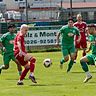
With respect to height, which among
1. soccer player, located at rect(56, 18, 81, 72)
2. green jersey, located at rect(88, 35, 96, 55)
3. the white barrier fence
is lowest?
the white barrier fence

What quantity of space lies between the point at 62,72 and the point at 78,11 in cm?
3714

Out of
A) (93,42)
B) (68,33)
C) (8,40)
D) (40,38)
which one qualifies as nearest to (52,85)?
(93,42)

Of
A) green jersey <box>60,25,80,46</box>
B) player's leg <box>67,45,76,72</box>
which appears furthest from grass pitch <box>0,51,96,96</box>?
green jersey <box>60,25,80,46</box>

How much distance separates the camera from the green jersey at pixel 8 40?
19.3m

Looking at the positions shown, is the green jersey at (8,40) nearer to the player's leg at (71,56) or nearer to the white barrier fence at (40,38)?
the player's leg at (71,56)

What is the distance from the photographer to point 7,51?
64.7ft

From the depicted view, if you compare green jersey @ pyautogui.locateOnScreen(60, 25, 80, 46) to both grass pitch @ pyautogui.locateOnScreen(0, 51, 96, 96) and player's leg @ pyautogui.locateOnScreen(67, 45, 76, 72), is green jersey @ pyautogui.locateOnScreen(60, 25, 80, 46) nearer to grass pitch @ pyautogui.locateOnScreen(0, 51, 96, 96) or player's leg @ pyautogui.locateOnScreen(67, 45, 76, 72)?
player's leg @ pyautogui.locateOnScreen(67, 45, 76, 72)

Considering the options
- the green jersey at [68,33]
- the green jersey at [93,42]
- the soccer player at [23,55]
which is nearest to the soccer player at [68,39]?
the green jersey at [68,33]

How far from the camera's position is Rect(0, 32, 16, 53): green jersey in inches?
758

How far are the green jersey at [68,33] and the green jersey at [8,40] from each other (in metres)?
2.54

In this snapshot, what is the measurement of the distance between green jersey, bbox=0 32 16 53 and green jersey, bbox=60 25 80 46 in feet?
8.34

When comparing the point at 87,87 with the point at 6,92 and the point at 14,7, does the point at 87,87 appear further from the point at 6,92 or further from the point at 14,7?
the point at 14,7

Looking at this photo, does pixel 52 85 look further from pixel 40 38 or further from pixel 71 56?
pixel 40 38

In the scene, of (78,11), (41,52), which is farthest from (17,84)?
(78,11)
